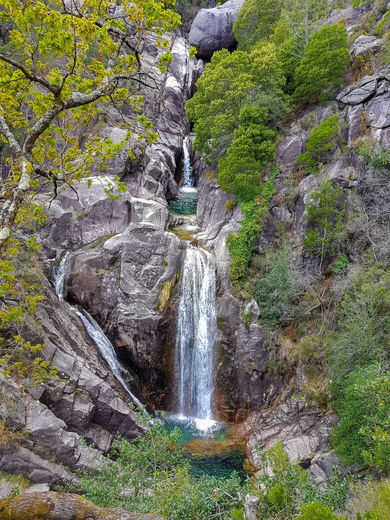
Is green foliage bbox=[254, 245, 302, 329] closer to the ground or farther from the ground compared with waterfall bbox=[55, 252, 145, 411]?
farther from the ground

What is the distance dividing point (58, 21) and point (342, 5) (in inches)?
1314

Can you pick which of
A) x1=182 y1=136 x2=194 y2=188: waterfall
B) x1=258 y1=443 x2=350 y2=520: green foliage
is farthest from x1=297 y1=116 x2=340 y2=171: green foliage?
x1=258 y1=443 x2=350 y2=520: green foliage

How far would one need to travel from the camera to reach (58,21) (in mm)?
5742

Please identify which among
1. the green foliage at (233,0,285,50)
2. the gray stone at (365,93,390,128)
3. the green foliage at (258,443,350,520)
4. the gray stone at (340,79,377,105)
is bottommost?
the green foliage at (258,443,350,520)

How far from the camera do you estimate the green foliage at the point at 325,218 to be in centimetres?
1780

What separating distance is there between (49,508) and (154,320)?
580 inches

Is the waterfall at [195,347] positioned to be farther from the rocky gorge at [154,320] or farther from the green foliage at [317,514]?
the green foliage at [317,514]

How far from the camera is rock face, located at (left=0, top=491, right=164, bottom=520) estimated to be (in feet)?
14.1

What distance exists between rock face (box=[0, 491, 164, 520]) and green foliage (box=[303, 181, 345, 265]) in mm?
16021

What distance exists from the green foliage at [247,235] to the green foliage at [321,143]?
2.74 meters

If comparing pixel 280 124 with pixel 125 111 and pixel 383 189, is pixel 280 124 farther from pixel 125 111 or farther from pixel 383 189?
pixel 125 111

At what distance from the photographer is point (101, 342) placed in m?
18.6

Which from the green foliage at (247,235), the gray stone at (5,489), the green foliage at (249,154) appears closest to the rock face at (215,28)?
the green foliage at (249,154)

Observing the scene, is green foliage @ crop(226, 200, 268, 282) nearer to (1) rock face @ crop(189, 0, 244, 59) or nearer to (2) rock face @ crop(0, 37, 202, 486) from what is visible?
(2) rock face @ crop(0, 37, 202, 486)
